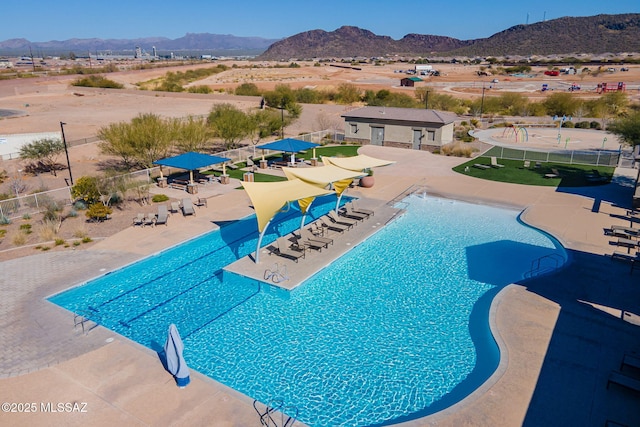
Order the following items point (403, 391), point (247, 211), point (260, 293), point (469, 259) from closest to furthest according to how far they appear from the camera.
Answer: point (403, 391) < point (260, 293) < point (469, 259) < point (247, 211)

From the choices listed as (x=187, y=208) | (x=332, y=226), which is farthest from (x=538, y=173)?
(x=187, y=208)

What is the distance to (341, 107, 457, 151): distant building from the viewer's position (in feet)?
129

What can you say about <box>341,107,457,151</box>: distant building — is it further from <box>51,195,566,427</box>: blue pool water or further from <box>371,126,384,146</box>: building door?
<box>51,195,566,427</box>: blue pool water

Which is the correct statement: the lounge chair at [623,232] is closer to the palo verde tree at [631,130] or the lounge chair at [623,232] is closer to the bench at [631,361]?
the bench at [631,361]

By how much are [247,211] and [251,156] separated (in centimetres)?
1384

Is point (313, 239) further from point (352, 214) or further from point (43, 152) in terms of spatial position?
point (43, 152)

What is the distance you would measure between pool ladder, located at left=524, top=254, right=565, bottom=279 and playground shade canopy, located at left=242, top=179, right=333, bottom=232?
8.95 meters

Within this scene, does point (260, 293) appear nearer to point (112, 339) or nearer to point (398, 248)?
point (112, 339)

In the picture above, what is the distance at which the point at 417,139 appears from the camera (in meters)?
40.1

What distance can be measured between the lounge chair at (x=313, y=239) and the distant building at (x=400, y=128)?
74.6ft

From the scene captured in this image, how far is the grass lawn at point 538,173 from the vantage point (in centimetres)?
2955

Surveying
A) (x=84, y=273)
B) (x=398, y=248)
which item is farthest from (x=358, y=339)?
(x=84, y=273)

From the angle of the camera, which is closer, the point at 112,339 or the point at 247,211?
the point at 112,339

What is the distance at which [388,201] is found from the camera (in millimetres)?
25828
